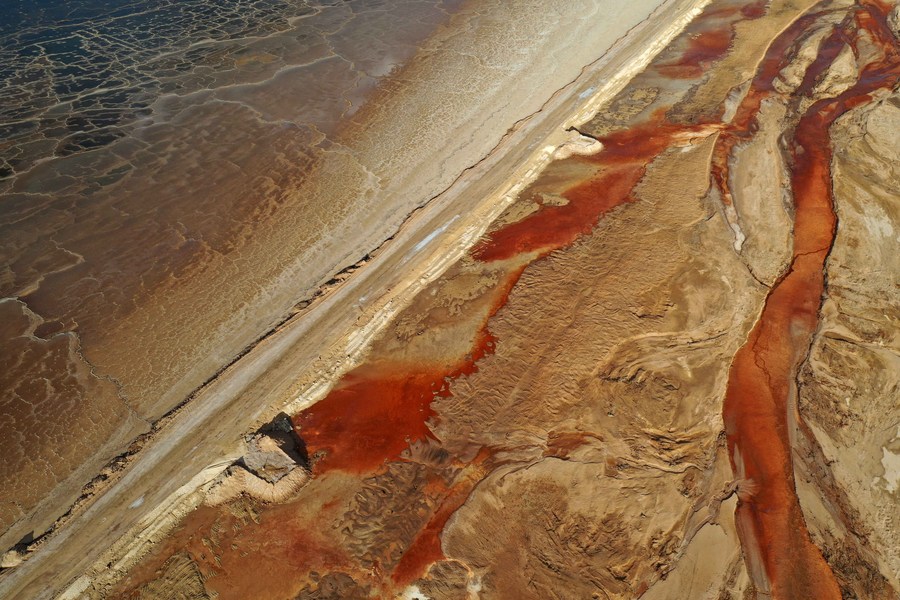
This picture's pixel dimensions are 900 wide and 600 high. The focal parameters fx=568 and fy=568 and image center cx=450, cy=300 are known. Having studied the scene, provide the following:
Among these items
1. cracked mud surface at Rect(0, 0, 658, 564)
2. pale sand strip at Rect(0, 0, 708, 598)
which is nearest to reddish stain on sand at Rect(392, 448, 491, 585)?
pale sand strip at Rect(0, 0, 708, 598)

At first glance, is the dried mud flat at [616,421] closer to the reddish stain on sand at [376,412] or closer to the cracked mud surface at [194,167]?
the reddish stain on sand at [376,412]

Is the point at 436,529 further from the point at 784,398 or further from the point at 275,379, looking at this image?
the point at 784,398

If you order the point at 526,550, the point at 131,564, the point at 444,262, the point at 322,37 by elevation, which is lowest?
the point at 131,564

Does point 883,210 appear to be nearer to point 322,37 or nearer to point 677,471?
point 677,471

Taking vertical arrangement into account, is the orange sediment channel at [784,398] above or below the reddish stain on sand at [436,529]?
above

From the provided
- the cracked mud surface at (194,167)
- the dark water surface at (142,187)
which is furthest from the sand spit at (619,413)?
the dark water surface at (142,187)

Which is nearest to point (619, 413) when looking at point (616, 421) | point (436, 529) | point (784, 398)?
point (616, 421)

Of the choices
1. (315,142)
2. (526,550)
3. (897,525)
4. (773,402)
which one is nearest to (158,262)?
(315,142)

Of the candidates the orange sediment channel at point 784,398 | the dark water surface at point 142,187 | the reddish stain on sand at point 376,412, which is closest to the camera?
the orange sediment channel at point 784,398
